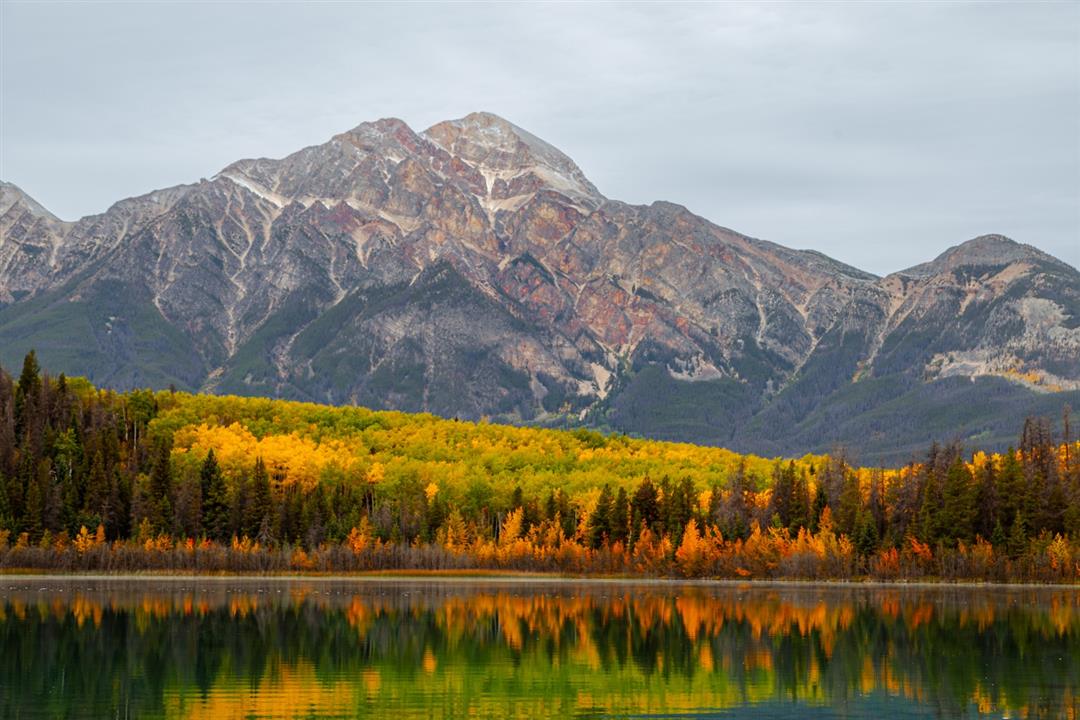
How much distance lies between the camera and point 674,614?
134 meters

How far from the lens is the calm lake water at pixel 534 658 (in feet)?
244

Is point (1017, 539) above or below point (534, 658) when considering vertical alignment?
above

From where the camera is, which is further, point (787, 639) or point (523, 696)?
point (787, 639)

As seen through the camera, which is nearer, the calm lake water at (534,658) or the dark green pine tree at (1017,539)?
the calm lake water at (534,658)

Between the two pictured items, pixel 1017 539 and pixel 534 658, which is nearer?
pixel 534 658

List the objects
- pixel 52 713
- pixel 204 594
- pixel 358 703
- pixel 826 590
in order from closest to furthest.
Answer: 1. pixel 52 713
2. pixel 358 703
3. pixel 204 594
4. pixel 826 590

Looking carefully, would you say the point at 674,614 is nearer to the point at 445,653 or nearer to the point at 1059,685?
the point at 445,653

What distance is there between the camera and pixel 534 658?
94.7 metres

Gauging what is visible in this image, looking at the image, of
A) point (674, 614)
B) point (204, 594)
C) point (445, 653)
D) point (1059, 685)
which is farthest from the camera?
point (204, 594)

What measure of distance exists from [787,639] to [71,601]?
74.5 meters

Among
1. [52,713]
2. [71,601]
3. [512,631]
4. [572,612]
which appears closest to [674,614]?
[572,612]

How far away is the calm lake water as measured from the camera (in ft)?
244

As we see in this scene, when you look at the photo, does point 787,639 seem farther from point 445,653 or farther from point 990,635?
point 445,653

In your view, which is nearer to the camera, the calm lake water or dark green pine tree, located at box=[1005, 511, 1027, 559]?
the calm lake water
